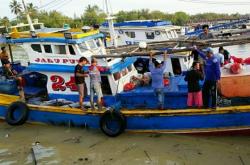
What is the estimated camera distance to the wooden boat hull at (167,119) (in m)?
9.23

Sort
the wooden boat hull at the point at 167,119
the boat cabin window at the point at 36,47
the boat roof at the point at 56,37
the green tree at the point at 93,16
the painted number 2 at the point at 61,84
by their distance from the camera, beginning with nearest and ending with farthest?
the wooden boat hull at the point at 167,119 < the boat roof at the point at 56,37 < the painted number 2 at the point at 61,84 < the boat cabin window at the point at 36,47 < the green tree at the point at 93,16

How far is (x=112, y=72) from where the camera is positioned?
10.7 meters

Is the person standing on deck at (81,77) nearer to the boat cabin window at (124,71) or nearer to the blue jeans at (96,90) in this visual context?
the blue jeans at (96,90)

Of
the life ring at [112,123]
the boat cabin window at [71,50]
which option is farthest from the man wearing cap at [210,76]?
the boat cabin window at [71,50]

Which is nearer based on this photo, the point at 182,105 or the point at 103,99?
the point at 182,105

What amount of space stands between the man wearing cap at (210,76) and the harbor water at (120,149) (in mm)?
Result: 1180

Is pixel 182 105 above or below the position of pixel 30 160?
above

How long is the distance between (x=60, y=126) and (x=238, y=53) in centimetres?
2045

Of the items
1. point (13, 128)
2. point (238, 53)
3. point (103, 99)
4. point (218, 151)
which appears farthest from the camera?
point (238, 53)

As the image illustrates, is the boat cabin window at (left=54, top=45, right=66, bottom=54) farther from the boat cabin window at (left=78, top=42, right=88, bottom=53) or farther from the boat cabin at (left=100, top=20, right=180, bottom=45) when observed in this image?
the boat cabin at (left=100, top=20, right=180, bottom=45)

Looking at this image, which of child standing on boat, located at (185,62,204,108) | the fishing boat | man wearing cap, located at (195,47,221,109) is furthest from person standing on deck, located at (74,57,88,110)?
man wearing cap, located at (195,47,221,109)

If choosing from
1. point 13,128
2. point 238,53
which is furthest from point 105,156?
point 238,53

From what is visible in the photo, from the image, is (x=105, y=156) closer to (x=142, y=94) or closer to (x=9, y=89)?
(x=142, y=94)

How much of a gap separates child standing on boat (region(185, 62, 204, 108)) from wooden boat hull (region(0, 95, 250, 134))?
31 cm
